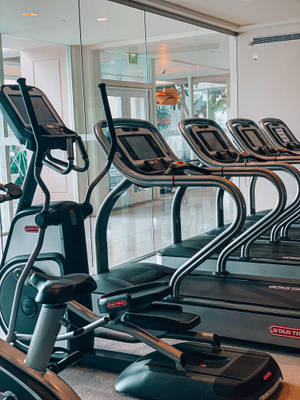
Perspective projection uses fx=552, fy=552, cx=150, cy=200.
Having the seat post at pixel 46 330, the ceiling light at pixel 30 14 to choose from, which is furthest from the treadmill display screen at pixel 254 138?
the seat post at pixel 46 330

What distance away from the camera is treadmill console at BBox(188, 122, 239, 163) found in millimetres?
4422

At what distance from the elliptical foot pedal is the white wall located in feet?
16.4

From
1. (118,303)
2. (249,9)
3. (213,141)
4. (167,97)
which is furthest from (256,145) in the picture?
(118,303)

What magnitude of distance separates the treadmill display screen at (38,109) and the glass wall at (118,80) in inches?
53.9

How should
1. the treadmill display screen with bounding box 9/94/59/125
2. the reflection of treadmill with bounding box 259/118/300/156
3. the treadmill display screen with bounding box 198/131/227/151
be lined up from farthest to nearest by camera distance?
1. the reflection of treadmill with bounding box 259/118/300/156
2. the treadmill display screen with bounding box 198/131/227/151
3. the treadmill display screen with bounding box 9/94/59/125

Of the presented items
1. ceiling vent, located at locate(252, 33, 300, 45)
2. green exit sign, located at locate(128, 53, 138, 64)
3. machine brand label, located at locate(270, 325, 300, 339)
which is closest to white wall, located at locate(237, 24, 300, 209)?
ceiling vent, located at locate(252, 33, 300, 45)

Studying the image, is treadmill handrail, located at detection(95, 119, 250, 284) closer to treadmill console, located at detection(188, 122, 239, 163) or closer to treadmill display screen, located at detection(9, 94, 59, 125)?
treadmill display screen, located at detection(9, 94, 59, 125)

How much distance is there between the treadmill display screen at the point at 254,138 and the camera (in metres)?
5.32

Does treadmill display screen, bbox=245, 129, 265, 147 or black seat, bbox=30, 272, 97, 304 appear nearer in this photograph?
black seat, bbox=30, 272, 97, 304

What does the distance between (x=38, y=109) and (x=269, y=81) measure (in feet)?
17.2

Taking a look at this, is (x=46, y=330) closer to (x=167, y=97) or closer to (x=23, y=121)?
(x=23, y=121)

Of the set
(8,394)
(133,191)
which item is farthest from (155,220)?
(8,394)

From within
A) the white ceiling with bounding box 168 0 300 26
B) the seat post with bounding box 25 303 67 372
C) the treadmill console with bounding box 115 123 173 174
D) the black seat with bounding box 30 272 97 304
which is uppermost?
the white ceiling with bounding box 168 0 300 26

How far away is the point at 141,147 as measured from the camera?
12.3ft
